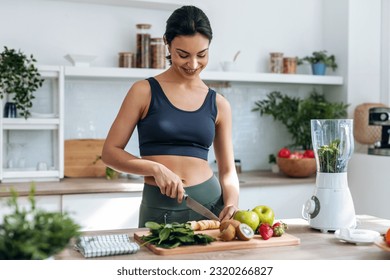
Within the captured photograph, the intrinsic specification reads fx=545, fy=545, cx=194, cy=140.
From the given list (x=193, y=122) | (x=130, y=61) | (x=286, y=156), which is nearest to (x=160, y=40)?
(x=130, y=61)

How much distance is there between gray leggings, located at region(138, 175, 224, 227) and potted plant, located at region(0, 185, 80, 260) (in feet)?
3.78

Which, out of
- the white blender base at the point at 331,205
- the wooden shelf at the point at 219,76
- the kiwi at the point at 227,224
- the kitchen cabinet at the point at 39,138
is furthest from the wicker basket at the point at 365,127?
the kiwi at the point at 227,224

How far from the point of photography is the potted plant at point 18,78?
3.38 meters

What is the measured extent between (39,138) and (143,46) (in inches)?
38.1

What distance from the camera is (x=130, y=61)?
12.5ft

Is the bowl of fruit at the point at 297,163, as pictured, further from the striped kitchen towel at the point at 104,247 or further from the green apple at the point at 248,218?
the striped kitchen towel at the point at 104,247

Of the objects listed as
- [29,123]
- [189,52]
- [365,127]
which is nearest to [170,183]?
[189,52]

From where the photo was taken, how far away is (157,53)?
3.83 m

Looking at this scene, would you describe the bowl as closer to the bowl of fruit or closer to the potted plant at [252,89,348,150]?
the bowl of fruit

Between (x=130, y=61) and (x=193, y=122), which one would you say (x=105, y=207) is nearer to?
(x=130, y=61)

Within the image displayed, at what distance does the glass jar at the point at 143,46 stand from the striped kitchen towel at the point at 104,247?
2296 millimetres

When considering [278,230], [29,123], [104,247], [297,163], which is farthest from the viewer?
[297,163]

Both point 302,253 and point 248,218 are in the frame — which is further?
point 248,218

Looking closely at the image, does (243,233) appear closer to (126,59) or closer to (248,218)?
(248,218)
